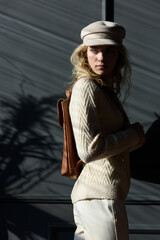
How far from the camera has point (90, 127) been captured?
212 cm

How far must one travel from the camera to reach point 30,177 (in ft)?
11.7

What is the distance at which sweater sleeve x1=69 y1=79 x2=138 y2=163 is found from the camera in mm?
2129

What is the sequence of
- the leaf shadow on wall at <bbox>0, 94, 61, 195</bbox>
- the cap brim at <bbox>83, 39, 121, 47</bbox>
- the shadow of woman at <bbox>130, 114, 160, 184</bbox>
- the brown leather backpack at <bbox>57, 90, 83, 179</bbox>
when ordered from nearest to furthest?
the cap brim at <bbox>83, 39, 121, 47</bbox>
the brown leather backpack at <bbox>57, 90, 83, 179</bbox>
the shadow of woman at <bbox>130, 114, 160, 184</bbox>
the leaf shadow on wall at <bbox>0, 94, 61, 195</bbox>

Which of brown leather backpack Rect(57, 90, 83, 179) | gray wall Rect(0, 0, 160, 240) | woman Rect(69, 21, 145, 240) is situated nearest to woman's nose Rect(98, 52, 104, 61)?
woman Rect(69, 21, 145, 240)

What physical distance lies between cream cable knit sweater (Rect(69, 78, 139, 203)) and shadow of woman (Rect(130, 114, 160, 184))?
109 cm

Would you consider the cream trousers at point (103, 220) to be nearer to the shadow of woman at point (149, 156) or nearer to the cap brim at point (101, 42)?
the cap brim at point (101, 42)

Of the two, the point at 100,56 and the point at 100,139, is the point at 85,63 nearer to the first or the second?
the point at 100,56

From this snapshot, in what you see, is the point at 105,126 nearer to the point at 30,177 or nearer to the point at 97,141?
the point at 97,141

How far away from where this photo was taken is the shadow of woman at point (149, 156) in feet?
11.2

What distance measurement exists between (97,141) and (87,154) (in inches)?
3.6

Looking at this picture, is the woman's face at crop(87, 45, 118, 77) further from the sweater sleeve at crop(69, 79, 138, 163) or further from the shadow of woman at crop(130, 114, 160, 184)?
the shadow of woman at crop(130, 114, 160, 184)

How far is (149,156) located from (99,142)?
4.49 ft

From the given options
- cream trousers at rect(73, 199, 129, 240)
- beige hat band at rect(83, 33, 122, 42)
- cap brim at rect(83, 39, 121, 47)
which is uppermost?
beige hat band at rect(83, 33, 122, 42)

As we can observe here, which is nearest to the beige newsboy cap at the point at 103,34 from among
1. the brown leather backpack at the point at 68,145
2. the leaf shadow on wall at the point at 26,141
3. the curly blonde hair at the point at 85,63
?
the curly blonde hair at the point at 85,63
